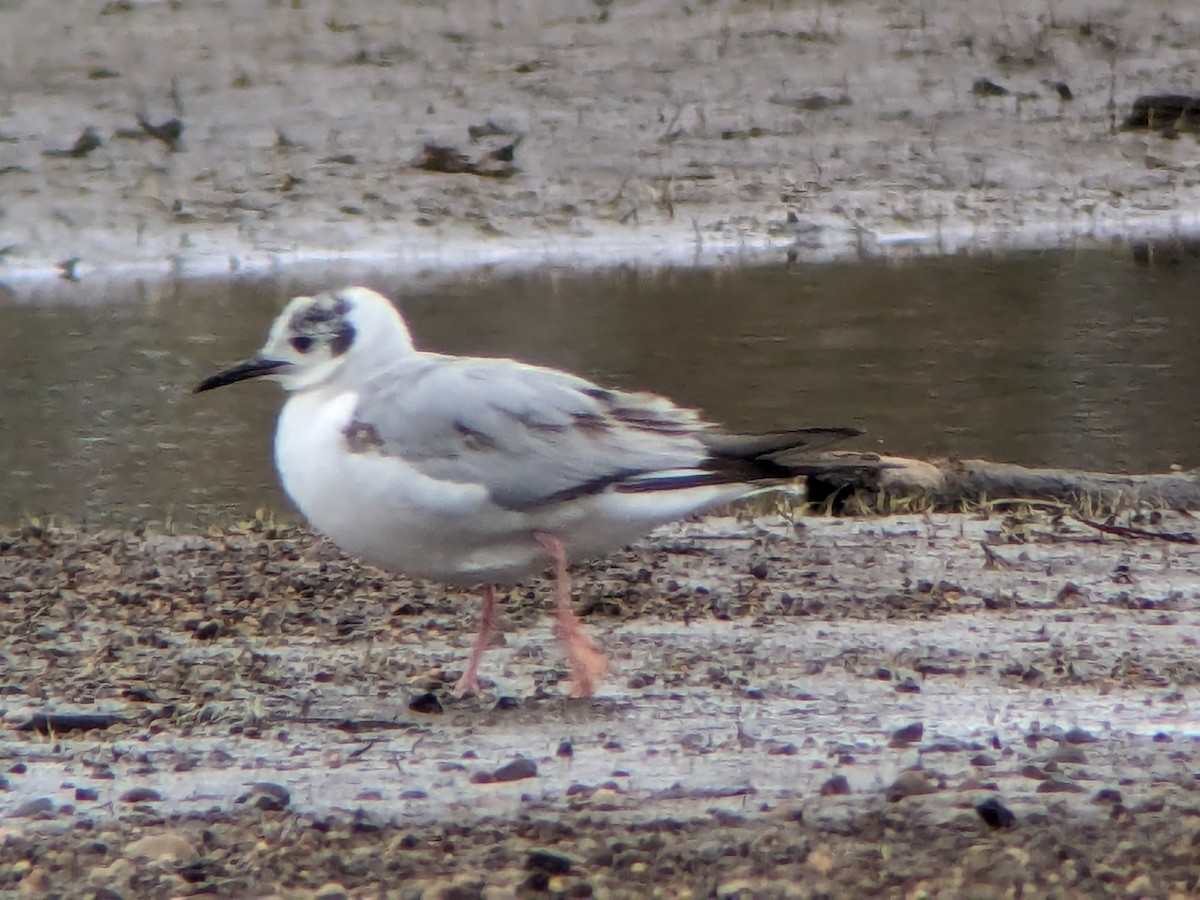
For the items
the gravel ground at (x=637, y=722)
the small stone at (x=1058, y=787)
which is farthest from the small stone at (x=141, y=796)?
the small stone at (x=1058, y=787)

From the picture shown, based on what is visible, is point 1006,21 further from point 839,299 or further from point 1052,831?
point 1052,831

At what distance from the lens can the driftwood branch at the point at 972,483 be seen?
7254 millimetres

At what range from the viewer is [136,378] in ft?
37.6

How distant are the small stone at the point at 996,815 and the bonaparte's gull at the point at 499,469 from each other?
1.28 metres

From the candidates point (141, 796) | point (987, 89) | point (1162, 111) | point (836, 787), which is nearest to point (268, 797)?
point (141, 796)

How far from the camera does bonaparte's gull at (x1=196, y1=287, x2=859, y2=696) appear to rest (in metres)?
5.04

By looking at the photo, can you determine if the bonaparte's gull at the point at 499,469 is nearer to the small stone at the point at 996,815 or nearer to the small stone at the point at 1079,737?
the small stone at the point at 1079,737

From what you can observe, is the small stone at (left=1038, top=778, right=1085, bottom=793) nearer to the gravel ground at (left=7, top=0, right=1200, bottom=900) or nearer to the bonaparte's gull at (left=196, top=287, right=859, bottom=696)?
the gravel ground at (left=7, top=0, right=1200, bottom=900)

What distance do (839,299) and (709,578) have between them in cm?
707

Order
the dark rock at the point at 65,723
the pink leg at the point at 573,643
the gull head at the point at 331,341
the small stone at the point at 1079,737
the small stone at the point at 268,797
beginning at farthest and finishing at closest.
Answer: the gull head at the point at 331,341 < the pink leg at the point at 573,643 < the dark rock at the point at 65,723 < the small stone at the point at 1079,737 < the small stone at the point at 268,797

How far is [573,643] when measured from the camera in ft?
16.4

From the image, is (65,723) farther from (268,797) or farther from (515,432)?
(515,432)

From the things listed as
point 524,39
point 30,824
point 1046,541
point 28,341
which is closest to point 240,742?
point 30,824

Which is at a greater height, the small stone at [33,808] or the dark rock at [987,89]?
the small stone at [33,808]
